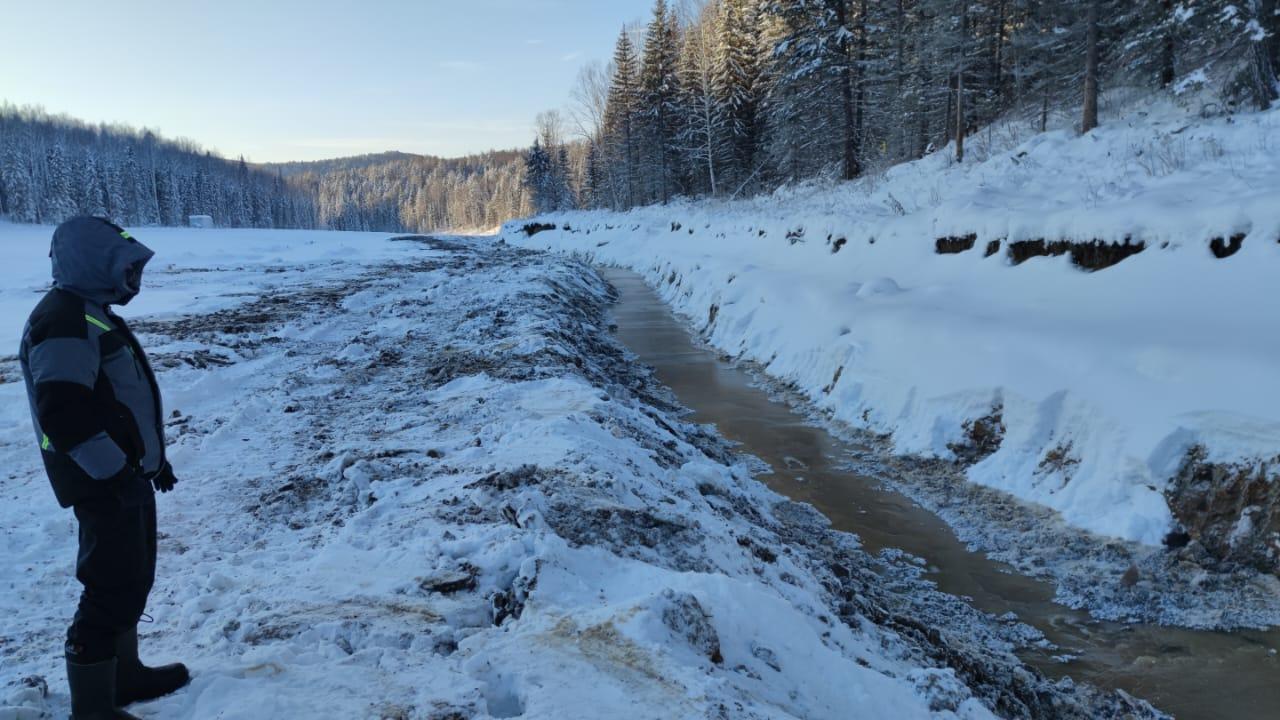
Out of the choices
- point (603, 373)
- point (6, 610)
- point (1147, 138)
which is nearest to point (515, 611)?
point (6, 610)

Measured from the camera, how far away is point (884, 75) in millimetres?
27406

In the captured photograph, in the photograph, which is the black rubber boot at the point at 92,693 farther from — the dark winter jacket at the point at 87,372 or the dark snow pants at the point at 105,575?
the dark winter jacket at the point at 87,372

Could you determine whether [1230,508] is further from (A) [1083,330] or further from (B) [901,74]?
(B) [901,74]

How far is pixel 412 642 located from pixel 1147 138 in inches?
639

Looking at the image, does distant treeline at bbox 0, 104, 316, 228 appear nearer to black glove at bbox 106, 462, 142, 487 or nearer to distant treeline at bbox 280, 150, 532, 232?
distant treeline at bbox 280, 150, 532, 232

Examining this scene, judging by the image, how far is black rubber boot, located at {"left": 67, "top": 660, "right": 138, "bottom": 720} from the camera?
8.22 ft

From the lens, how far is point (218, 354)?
31.7 ft

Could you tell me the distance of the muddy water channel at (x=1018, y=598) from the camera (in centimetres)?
375

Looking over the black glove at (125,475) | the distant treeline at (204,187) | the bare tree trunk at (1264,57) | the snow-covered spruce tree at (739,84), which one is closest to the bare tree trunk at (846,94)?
the snow-covered spruce tree at (739,84)


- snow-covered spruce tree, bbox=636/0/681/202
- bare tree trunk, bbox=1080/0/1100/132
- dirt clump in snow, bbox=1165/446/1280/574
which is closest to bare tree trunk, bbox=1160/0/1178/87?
bare tree trunk, bbox=1080/0/1100/132

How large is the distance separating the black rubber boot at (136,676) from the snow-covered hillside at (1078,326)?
605 centimetres

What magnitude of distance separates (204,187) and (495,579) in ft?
395

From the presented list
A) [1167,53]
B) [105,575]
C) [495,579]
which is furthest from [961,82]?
[105,575]

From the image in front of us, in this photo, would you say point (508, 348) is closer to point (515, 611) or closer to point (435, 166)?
point (515, 611)
